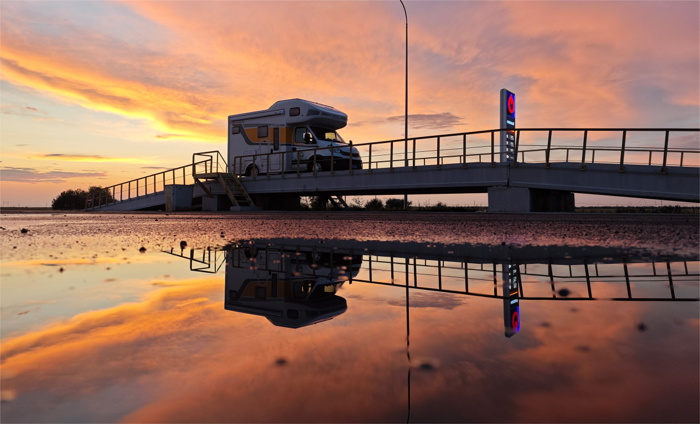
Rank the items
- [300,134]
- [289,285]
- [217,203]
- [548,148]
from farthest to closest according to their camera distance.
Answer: [217,203], [300,134], [548,148], [289,285]

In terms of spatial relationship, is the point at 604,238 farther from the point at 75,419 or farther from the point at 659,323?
the point at 75,419

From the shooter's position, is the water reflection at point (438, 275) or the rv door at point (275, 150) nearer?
the water reflection at point (438, 275)

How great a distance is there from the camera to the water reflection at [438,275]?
7.36ft

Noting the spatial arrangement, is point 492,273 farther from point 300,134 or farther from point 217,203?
point 217,203

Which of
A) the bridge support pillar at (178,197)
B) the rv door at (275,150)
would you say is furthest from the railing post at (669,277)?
the bridge support pillar at (178,197)

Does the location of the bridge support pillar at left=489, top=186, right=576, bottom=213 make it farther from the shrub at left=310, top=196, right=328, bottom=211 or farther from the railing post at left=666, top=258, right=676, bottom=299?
the shrub at left=310, top=196, right=328, bottom=211

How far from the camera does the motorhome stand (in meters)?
22.2

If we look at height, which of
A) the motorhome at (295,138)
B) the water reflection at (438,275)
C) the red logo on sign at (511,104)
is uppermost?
the red logo on sign at (511,104)

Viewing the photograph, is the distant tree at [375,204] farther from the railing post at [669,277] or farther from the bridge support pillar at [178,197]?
the railing post at [669,277]

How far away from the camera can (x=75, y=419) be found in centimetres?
104

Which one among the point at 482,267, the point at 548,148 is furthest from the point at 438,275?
the point at 548,148

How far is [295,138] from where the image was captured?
75.5ft

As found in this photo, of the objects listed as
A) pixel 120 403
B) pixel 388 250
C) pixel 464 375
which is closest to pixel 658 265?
pixel 388 250

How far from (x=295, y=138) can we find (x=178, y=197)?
9054 millimetres
